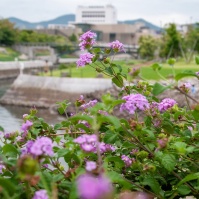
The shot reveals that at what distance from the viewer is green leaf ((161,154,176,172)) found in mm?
1870

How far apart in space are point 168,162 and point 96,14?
516 ft

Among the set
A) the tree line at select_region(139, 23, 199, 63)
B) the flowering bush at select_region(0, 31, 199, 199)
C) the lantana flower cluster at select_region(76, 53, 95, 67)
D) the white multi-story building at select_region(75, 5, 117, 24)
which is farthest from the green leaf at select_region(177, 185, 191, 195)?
the white multi-story building at select_region(75, 5, 117, 24)

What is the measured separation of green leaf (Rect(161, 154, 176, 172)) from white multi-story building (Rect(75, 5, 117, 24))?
155225 millimetres

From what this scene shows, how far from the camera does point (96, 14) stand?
157 meters

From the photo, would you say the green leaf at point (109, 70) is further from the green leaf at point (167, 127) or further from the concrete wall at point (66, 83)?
the concrete wall at point (66, 83)

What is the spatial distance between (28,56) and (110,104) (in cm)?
6190

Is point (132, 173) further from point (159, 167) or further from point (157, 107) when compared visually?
point (157, 107)

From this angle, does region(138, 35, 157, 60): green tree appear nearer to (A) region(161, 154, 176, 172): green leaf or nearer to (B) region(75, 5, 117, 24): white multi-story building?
(A) region(161, 154, 176, 172): green leaf

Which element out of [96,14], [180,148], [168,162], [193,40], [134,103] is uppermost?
[134,103]

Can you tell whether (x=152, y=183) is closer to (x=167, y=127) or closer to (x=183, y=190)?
(x=183, y=190)

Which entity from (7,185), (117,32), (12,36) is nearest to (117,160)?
(7,185)

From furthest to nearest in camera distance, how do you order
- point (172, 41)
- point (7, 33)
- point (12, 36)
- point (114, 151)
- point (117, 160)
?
point (12, 36), point (7, 33), point (172, 41), point (114, 151), point (117, 160)

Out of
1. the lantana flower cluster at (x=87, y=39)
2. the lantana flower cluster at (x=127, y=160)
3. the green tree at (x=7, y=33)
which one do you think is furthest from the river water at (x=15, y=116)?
the green tree at (x=7, y=33)

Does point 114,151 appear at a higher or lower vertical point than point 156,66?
lower
